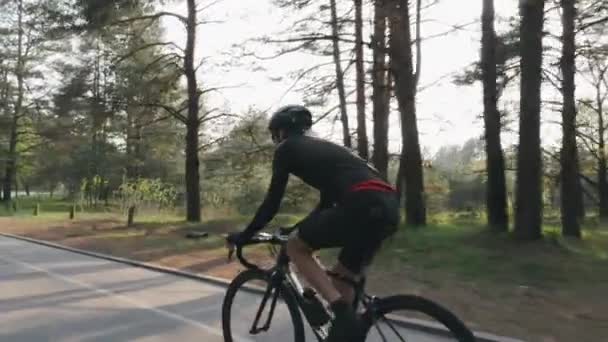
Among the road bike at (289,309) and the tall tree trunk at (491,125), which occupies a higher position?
the tall tree trunk at (491,125)

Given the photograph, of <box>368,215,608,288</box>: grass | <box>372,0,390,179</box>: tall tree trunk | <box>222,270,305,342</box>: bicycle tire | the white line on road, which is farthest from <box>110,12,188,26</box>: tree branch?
<box>222,270,305,342</box>: bicycle tire

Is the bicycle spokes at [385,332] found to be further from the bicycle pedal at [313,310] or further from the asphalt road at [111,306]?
the bicycle pedal at [313,310]

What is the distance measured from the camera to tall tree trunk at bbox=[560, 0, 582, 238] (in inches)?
675

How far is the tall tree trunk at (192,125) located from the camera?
25.4 meters

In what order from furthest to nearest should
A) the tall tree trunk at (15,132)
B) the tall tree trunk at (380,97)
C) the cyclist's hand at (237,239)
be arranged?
the tall tree trunk at (15,132), the tall tree trunk at (380,97), the cyclist's hand at (237,239)

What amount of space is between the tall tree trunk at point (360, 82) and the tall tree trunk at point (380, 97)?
49 centimetres

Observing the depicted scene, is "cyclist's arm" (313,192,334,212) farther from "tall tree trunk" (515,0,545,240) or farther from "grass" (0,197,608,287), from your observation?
"tall tree trunk" (515,0,545,240)

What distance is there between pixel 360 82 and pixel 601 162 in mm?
25712

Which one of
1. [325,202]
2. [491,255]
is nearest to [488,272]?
[491,255]

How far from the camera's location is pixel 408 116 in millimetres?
17078

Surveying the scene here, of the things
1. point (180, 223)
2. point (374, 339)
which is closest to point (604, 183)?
point (180, 223)

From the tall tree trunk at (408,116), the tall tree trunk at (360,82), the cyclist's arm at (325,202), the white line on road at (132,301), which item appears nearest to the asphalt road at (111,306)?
the white line on road at (132,301)

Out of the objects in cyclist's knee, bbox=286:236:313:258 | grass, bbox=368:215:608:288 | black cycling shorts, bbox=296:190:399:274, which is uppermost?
black cycling shorts, bbox=296:190:399:274

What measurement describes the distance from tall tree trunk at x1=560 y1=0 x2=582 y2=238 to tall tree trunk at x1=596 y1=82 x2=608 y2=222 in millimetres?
19487
